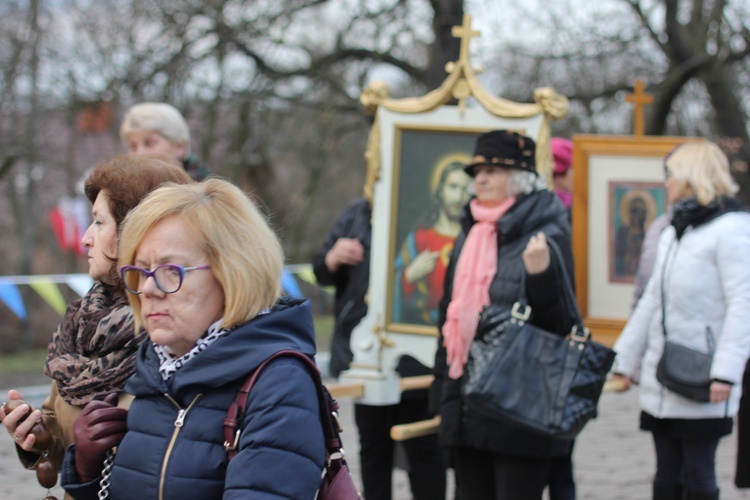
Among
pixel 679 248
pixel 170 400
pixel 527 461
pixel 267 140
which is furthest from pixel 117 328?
pixel 267 140

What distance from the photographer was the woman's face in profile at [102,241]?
2682 millimetres

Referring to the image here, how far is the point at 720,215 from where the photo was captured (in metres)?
4.64

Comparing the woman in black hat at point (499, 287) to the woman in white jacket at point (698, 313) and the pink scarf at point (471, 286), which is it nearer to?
the pink scarf at point (471, 286)

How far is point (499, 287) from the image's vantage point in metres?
4.20

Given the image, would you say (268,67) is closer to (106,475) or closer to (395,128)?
(395,128)

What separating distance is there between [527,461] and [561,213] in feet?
3.29

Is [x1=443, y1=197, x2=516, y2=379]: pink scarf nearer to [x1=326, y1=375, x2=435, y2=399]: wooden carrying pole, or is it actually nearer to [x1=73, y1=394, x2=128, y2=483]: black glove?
[x1=326, y1=375, x2=435, y2=399]: wooden carrying pole

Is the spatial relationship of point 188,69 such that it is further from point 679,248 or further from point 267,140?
point 679,248

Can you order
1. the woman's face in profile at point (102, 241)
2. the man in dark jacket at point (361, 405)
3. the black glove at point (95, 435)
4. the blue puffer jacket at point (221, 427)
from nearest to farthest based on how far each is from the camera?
the blue puffer jacket at point (221, 427)
the black glove at point (95, 435)
the woman's face in profile at point (102, 241)
the man in dark jacket at point (361, 405)

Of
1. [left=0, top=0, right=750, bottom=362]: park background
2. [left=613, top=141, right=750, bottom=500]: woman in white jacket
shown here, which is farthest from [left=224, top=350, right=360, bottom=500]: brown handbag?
[left=0, top=0, right=750, bottom=362]: park background

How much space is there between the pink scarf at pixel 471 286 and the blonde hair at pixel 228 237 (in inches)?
77.5

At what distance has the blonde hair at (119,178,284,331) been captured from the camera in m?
2.29

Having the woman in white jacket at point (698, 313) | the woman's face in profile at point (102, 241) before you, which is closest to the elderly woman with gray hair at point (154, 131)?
the woman's face in profile at point (102, 241)

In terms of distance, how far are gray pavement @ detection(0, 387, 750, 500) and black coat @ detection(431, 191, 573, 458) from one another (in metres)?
2.23
